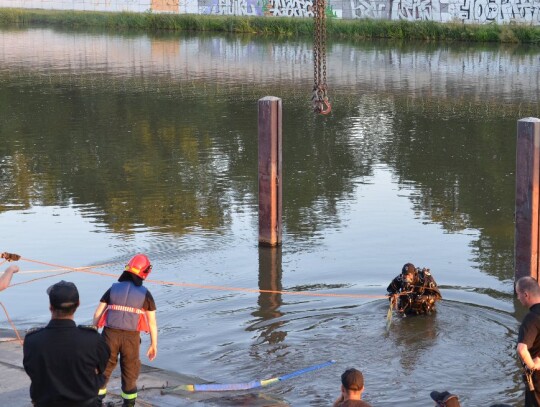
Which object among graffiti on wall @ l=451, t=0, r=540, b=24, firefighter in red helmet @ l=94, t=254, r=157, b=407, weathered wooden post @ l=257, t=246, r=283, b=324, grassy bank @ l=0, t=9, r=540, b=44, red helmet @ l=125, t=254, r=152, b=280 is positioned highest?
graffiti on wall @ l=451, t=0, r=540, b=24

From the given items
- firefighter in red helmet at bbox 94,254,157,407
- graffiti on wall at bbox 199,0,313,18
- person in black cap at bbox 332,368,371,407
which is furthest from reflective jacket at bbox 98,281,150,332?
graffiti on wall at bbox 199,0,313,18

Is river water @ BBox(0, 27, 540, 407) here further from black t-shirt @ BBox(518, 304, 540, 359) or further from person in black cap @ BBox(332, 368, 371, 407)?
person in black cap @ BBox(332, 368, 371, 407)

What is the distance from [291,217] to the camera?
20578mm

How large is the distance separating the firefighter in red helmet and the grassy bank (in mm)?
46976

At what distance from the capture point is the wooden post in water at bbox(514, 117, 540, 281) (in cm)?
1473

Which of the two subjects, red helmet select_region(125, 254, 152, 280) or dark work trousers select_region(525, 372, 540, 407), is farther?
red helmet select_region(125, 254, 152, 280)

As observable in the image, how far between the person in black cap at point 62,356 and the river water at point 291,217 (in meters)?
2.82

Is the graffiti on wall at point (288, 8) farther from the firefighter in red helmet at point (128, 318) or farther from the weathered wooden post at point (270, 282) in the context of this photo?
the firefighter in red helmet at point (128, 318)

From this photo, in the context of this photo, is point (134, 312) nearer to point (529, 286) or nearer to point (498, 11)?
point (529, 286)

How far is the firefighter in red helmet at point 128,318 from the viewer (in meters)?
10.0

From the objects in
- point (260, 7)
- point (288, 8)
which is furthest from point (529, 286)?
point (260, 7)

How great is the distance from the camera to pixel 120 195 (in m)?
22.3

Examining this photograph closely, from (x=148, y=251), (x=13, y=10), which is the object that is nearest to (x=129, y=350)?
(x=148, y=251)

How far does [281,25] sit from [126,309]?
5569 cm
